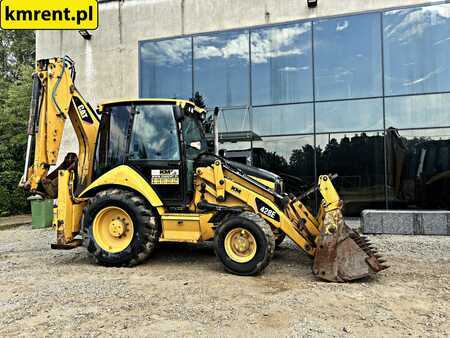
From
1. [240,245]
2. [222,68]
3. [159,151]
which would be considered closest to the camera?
[240,245]

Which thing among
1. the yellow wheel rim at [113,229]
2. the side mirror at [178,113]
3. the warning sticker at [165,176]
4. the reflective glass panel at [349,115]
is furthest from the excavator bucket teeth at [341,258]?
the reflective glass panel at [349,115]

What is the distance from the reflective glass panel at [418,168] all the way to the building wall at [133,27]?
173 inches

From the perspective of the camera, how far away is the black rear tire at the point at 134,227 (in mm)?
5922

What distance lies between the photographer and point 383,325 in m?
3.71

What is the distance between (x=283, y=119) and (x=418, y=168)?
4.14 m

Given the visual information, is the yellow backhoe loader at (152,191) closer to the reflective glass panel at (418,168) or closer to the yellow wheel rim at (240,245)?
the yellow wheel rim at (240,245)

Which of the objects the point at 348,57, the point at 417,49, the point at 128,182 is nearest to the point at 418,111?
the point at 417,49

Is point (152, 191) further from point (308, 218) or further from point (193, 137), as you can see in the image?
point (308, 218)

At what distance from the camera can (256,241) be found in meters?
5.35

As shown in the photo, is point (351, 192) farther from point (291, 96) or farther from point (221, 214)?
point (221, 214)

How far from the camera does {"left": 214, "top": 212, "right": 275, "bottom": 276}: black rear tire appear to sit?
5.30m

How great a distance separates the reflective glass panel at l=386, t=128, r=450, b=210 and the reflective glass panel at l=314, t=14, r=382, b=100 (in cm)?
164

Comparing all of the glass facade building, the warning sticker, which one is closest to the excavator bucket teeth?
the warning sticker

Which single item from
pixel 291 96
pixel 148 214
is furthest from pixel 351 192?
pixel 148 214
